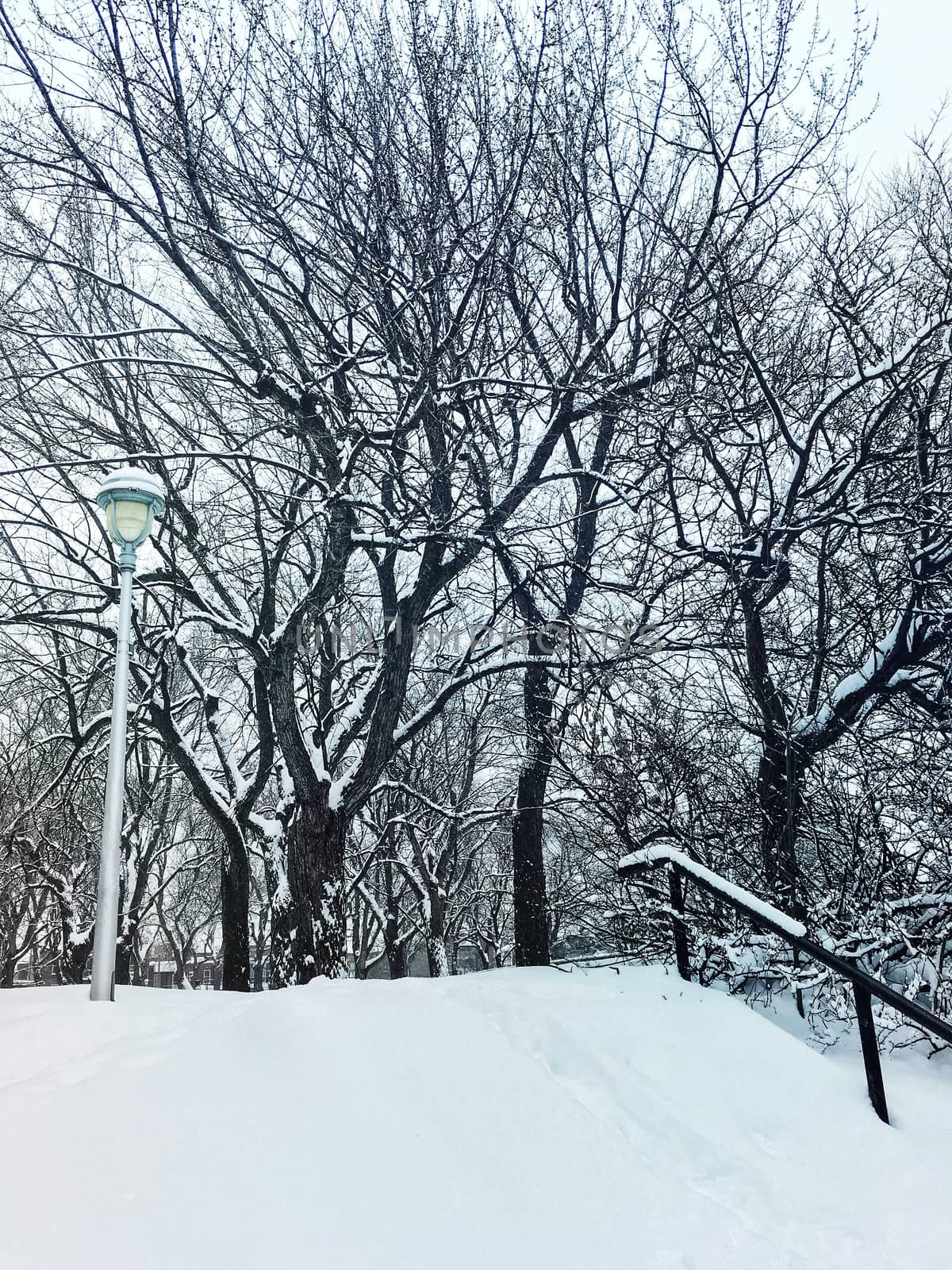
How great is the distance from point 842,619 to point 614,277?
4.31m

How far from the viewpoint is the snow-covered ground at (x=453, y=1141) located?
7.39 ft

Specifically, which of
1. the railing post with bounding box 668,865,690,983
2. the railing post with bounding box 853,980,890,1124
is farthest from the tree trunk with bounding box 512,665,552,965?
the railing post with bounding box 853,980,890,1124

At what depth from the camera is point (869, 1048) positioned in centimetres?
373

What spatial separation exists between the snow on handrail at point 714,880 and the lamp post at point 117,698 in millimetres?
3169

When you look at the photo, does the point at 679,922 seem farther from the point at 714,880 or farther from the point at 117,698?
the point at 117,698

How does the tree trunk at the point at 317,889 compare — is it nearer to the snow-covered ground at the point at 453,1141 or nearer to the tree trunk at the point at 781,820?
the snow-covered ground at the point at 453,1141

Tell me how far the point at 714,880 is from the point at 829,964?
0.85m

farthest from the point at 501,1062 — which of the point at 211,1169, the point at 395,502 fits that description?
the point at 395,502

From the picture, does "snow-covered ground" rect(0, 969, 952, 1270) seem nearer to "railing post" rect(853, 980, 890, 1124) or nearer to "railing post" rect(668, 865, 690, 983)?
"railing post" rect(853, 980, 890, 1124)

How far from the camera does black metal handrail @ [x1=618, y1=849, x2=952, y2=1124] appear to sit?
3314 millimetres

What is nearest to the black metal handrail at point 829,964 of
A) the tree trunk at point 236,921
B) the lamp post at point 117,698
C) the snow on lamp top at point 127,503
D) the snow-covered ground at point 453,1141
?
the snow-covered ground at point 453,1141

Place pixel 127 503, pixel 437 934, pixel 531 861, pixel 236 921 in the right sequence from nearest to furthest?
1. pixel 127 503
2. pixel 531 861
3. pixel 236 921
4. pixel 437 934

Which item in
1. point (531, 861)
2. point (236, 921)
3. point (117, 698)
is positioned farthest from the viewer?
point (236, 921)

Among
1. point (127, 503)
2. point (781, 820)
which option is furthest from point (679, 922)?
point (127, 503)
